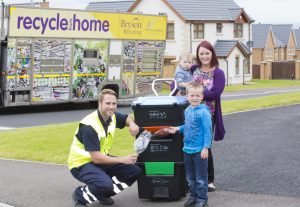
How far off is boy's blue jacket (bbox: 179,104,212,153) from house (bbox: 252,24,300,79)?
188 feet

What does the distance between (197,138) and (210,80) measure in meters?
0.94

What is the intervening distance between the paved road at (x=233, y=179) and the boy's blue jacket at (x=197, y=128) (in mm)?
742

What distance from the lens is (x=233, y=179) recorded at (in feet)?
29.4

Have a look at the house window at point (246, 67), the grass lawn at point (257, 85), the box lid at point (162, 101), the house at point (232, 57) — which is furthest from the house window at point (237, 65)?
the box lid at point (162, 101)

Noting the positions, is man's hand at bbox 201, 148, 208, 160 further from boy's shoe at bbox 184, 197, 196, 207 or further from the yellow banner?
the yellow banner

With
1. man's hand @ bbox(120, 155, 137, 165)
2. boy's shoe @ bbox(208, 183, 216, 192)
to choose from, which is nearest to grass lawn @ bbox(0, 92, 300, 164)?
boy's shoe @ bbox(208, 183, 216, 192)

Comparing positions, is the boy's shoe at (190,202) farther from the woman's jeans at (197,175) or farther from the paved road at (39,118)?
the paved road at (39,118)

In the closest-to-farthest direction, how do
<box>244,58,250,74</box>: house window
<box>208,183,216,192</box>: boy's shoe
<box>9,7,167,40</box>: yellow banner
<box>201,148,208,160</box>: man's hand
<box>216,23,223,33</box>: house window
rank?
1. <box>201,148,208,160</box>: man's hand
2. <box>208,183,216,192</box>: boy's shoe
3. <box>9,7,167,40</box>: yellow banner
4. <box>216,23,223,33</box>: house window
5. <box>244,58,250,74</box>: house window

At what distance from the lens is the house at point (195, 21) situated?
50.0 metres

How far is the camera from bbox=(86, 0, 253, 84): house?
50.0 m

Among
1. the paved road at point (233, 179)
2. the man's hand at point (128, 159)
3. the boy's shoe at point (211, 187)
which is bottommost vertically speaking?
the paved road at point (233, 179)

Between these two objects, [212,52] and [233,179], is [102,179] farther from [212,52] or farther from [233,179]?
[233,179]

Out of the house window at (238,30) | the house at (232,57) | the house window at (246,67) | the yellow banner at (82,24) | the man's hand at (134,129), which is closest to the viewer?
the man's hand at (134,129)

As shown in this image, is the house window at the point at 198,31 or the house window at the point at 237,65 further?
the house window at the point at 237,65
